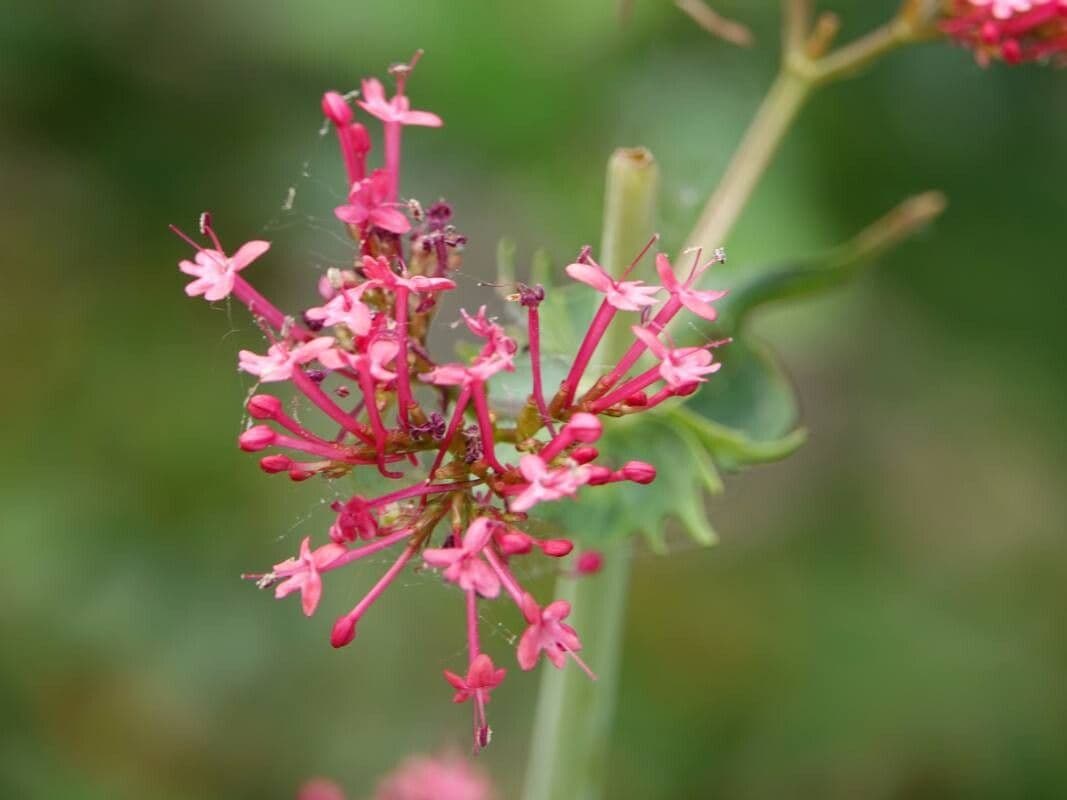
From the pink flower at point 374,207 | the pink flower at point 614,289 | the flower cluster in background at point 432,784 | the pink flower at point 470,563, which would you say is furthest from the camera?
the flower cluster in background at point 432,784

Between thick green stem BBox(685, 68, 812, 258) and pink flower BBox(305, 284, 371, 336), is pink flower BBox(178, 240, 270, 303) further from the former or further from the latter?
thick green stem BBox(685, 68, 812, 258)

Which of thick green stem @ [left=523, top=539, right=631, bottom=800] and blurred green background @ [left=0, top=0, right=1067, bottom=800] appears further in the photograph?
blurred green background @ [left=0, top=0, right=1067, bottom=800]

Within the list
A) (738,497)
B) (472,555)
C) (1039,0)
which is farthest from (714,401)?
(738,497)

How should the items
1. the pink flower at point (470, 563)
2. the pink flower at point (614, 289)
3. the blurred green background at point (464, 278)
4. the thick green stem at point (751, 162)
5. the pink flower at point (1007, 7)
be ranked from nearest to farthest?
the pink flower at point (470, 563), the pink flower at point (614, 289), the pink flower at point (1007, 7), the thick green stem at point (751, 162), the blurred green background at point (464, 278)

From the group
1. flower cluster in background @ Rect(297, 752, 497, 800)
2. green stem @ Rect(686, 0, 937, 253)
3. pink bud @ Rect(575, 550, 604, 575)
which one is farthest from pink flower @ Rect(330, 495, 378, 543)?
flower cluster in background @ Rect(297, 752, 497, 800)

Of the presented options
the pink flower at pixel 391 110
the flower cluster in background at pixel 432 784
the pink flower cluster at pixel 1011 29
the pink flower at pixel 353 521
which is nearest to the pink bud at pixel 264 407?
the pink flower at pixel 353 521

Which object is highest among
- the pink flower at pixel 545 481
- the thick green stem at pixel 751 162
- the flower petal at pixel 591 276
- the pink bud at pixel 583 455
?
the thick green stem at pixel 751 162

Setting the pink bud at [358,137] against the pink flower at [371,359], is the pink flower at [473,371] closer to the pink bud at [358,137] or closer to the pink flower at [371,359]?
the pink flower at [371,359]
